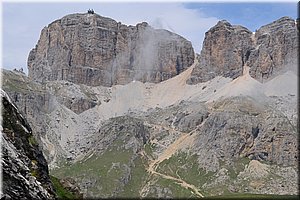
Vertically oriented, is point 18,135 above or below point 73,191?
above

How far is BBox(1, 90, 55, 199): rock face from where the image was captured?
42.1ft

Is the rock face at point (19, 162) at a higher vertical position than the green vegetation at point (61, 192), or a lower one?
higher

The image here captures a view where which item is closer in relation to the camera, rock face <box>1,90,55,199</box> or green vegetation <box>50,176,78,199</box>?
rock face <box>1,90,55,199</box>

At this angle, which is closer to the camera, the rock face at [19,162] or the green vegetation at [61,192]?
the rock face at [19,162]

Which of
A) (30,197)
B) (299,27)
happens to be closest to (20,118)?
(30,197)

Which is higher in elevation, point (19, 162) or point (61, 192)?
point (19, 162)

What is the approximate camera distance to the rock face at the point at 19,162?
42.1 ft

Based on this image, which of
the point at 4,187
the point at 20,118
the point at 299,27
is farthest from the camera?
the point at 20,118

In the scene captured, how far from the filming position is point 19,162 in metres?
13.8

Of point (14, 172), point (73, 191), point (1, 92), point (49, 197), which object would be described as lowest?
point (73, 191)

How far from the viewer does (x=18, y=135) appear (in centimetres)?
1697

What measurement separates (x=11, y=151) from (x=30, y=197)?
1.39 metres

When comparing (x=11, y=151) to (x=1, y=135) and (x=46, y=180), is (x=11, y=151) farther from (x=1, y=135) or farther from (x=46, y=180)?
(x=46, y=180)

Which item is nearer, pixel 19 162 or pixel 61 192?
pixel 19 162
